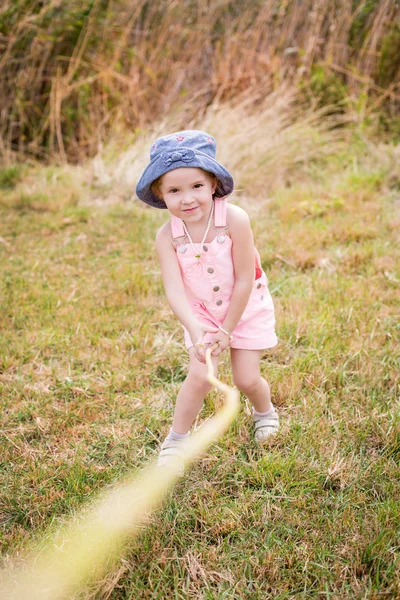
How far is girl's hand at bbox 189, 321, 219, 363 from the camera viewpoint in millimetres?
1826

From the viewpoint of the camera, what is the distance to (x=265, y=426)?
207cm

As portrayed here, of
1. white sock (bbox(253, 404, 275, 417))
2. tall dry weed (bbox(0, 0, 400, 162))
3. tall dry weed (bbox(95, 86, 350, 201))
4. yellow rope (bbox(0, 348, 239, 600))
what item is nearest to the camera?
yellow rope (bbox(0, 348, 239, 600))

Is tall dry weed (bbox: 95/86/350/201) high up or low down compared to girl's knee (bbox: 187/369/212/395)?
up

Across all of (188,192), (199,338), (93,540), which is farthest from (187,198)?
(93,540)

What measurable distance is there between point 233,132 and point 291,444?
393 centimetres

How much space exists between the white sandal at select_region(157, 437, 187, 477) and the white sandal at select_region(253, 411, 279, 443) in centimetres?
28

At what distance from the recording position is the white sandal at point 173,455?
1916 millimetres

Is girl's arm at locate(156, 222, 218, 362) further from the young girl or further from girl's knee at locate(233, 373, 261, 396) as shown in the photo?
girl's knee at locate(233, 373, 261, 396)

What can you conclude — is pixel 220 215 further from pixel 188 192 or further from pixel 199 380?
pixel 199 380

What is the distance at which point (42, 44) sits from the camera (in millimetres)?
5594

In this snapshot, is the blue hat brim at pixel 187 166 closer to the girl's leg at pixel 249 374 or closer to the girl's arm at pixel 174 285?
the girl's arm at pixel 174 285

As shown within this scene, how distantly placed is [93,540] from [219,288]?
915 millimetres

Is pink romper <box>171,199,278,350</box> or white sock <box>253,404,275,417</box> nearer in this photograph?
pink romper <box>171,199,278,350</box>

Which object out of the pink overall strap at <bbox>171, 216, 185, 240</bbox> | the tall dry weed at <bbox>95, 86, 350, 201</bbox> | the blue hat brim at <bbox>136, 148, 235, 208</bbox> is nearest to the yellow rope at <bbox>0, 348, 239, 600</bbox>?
the pink overall strap at <bbox>171, 216, 185, 240</bbox>
